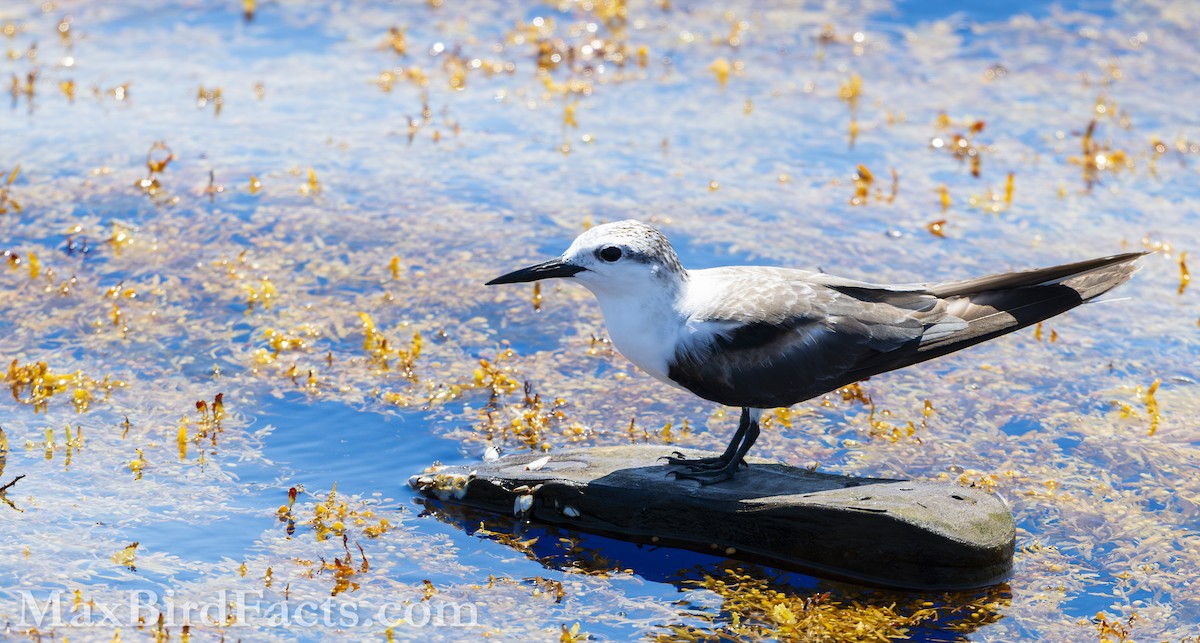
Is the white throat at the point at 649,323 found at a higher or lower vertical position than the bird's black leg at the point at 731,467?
higher

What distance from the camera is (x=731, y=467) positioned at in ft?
23.1

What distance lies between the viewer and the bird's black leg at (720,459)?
279 inches

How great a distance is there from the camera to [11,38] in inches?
589

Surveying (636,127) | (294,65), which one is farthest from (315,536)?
(294,65)

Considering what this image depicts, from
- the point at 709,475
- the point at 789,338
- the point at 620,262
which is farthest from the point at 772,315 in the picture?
the point at 709,475

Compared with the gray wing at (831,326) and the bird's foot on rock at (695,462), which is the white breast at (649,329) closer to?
the gray wing at (831,326)

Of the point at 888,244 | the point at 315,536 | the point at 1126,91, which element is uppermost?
the point at 1126,91

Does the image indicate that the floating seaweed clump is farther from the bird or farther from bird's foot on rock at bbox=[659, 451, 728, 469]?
bird's foot on rock at bbox=[659, 451, 728, 469]

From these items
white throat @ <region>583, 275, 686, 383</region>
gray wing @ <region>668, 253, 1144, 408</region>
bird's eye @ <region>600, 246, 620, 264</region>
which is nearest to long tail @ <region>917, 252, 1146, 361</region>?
gray wing @ <region>668, 253, 1144, 408</region>

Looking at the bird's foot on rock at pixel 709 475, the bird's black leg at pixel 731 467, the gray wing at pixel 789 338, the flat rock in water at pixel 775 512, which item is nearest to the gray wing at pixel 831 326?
the gray wing at pixel 789 338

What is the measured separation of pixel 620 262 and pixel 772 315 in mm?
859

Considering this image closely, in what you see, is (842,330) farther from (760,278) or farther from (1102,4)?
(1102,4)

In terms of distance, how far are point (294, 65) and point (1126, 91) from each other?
9.38m

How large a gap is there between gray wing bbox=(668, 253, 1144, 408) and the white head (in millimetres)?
288
